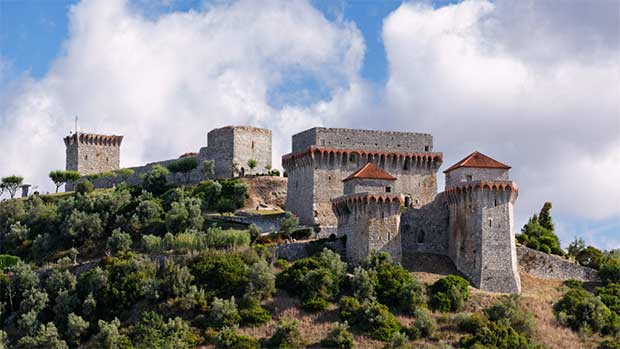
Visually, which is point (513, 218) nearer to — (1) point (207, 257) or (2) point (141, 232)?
(1) point (207, 257)

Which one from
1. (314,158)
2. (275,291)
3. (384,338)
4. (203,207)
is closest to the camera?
(384,338)

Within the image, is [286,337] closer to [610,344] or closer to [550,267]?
[610,344]

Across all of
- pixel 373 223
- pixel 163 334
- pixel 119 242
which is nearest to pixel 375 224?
pixel 373 223

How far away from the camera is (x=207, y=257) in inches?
2879

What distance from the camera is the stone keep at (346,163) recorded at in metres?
83.4

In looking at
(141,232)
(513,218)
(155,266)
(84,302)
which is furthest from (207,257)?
(513,218)

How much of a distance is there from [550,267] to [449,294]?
979cm

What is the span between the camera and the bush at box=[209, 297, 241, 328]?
6694 cm

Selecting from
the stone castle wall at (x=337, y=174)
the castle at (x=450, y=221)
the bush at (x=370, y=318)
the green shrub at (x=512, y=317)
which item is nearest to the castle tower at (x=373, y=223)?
the castle at (x=450, y=221)

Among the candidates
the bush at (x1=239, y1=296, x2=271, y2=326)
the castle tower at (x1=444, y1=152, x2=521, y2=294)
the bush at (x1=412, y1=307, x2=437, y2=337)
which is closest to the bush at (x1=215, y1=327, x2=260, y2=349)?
the bush at (x1=239, y1=296, x2=271, y2=326)

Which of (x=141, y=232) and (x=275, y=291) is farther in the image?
(x=141, y=232)

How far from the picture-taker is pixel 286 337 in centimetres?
6475

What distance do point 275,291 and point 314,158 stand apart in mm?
15836

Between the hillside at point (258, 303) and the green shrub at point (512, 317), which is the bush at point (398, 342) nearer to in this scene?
the hillside at point (258, 303)
